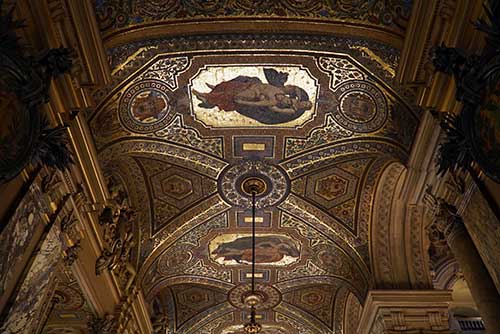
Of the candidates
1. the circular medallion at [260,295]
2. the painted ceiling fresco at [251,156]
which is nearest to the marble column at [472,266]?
the painted ceiling fresco at [251,156]

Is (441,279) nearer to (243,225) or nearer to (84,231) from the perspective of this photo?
(243,225)

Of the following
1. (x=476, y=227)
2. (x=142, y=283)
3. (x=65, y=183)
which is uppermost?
(x=142, y=283)

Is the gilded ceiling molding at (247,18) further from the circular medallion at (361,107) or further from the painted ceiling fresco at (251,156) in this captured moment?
the circular medallion at (361,107)

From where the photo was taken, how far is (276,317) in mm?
14000

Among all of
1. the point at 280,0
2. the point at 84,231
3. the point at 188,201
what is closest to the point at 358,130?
the point at 280,0

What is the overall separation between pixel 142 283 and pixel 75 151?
15.1 feet

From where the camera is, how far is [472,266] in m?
5.43

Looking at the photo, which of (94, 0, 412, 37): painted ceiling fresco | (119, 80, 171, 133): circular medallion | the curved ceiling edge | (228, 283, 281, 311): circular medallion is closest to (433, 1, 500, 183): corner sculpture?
(94, 0, 412, 37): painted ceiling fresco

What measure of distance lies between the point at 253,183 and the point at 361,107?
2.75m

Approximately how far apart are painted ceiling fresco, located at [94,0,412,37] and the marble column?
2273 mm

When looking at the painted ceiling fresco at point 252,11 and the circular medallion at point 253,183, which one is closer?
the painted ceiling fresco at point 252,11

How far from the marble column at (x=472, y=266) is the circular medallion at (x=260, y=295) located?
7.14 meters

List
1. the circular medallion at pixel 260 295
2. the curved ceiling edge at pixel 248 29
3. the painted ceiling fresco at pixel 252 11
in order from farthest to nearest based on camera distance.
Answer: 1. the circular medallion at pixel 260 295
2. the curved ceiling edge at pixel 248 29
3. the painted ceiling fresco at pixel 252 11

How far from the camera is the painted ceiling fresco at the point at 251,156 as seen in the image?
23.0 ft
